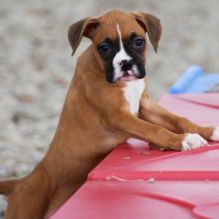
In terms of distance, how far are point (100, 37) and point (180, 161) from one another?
86 centimetres

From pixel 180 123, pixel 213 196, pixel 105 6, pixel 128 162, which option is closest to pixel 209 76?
pixel 180 123

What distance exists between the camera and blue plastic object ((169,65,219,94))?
614 centimetres

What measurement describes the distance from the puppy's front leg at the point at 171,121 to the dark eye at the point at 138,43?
0.50 metres

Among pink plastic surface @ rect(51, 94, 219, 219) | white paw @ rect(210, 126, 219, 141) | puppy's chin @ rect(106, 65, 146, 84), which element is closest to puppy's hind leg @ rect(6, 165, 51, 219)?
pink plastic surface @ rect(51, 94, 219, 219)

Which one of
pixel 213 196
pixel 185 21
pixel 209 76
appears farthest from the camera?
pixel 185 21

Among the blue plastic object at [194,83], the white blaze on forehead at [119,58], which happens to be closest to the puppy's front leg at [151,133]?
the white blaze on forehead at [119,58]

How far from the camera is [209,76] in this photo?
21.4ft

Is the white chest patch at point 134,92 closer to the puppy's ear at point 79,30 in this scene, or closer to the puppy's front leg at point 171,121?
the puppy's front leg at point 171,121

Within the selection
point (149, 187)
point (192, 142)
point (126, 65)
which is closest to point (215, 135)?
point (192, 142)

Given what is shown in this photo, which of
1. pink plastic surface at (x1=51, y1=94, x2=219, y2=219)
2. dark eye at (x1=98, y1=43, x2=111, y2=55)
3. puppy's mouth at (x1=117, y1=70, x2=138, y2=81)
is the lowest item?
pink plastic surface at (x1=51, y1=94, x2=219, y2=219)

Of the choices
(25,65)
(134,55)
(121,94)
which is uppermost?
(134,55)

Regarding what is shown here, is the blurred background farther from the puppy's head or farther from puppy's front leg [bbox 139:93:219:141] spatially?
the puppy's head

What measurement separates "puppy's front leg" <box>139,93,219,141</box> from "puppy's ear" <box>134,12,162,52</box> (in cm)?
43

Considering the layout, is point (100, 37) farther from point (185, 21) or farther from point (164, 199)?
point (185, 21)
